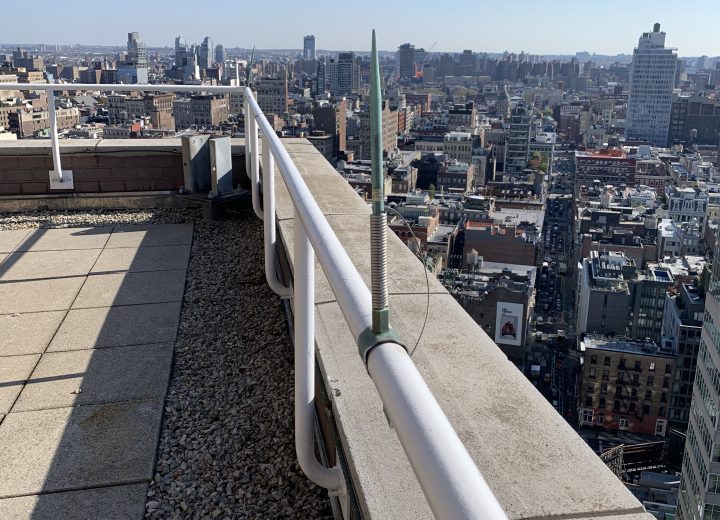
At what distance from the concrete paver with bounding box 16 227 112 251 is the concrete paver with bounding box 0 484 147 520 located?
202 cm

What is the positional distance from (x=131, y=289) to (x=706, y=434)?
15763mm

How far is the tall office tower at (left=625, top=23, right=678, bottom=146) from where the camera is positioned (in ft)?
319

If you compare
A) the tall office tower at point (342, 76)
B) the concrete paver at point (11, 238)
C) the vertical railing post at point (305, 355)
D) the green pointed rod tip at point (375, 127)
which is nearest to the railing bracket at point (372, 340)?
the green pointed rod tip at point (375, 127)

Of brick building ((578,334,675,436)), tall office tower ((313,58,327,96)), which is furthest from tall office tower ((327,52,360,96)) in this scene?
brick building ((578,334,675,436))

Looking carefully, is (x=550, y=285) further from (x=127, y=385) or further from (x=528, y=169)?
(x=127, y=385)

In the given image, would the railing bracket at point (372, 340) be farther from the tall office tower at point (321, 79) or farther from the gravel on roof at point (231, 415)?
the tall office tower at point (321, 79)

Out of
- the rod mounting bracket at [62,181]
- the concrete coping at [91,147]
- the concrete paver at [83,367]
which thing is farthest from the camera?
the concrete coping at [91,147]

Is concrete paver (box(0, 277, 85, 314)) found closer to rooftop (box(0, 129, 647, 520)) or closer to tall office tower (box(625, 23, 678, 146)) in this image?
rooftop (box(0, 129, 647, 520))

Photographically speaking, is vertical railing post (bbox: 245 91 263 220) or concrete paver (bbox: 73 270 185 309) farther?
vertical railing post (bbox: 245 91 263 220)

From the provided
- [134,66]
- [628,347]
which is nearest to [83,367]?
[628,347]

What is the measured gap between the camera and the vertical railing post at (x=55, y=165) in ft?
12.8

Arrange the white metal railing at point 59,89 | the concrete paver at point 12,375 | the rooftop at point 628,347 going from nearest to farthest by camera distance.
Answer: the concrete paver at point 12,375
the white metal railing at point 59,89
the rooftop at point 628,347

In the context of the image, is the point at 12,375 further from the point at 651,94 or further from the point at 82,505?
the point at 651,94

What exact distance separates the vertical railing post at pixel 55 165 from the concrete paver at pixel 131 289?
1.27m
